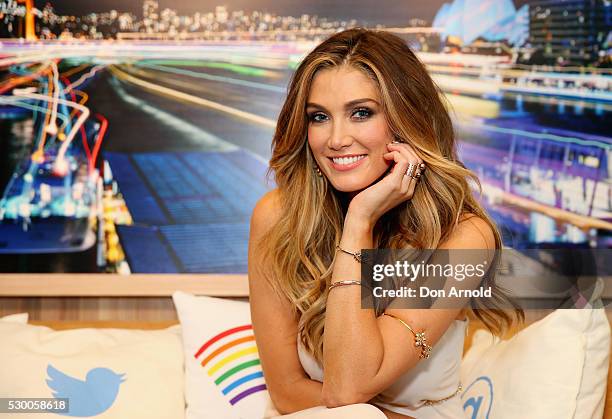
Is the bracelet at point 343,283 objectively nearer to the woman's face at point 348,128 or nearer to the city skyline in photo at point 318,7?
the woman's face at point 348,128

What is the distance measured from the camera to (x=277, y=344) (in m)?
2.01

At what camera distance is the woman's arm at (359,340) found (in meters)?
1.78

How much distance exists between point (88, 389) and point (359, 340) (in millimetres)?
927

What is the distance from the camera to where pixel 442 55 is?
2787 millimetres

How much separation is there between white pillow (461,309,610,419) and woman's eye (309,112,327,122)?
32.7 inches

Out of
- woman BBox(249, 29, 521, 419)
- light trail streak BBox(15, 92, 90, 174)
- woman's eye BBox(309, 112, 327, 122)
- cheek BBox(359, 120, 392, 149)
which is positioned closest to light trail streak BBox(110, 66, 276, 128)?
light trail streak BBox(15, 92, 90, 174)

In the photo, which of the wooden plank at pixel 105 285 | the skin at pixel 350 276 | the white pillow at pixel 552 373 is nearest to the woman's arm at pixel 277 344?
the skin at pixel 350 276

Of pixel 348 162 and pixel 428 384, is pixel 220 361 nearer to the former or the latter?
pixel 428 384

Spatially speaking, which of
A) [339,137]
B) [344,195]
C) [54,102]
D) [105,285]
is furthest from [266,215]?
[54,102]

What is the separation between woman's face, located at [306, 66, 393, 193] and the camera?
6.25 ft

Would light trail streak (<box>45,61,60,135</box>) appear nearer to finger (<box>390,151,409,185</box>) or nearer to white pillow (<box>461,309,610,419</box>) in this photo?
finger (<box>390,151,409,185</box>)

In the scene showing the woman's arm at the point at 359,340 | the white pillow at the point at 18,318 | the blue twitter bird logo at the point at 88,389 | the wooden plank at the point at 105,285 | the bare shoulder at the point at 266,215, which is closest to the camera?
the woman's arm at the point at 359,340

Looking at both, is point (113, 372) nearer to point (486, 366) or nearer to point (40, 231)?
point (40, 231)

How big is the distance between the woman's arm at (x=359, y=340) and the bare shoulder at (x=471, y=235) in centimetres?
19
